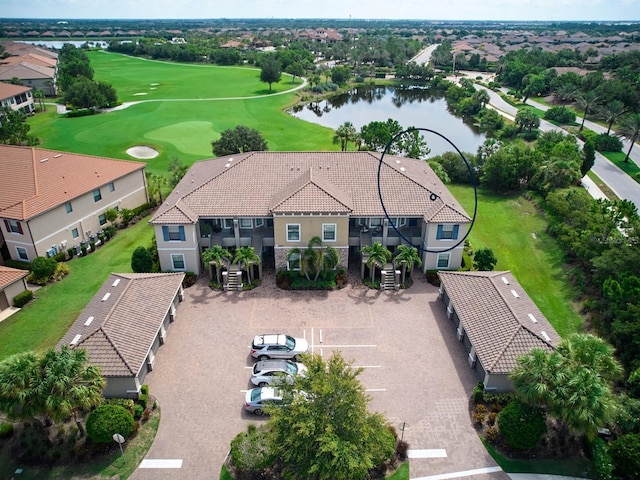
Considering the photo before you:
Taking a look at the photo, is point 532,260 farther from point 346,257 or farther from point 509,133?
point 509,133


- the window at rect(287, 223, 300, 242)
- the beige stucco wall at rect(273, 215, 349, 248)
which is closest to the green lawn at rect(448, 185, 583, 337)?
the beige stucco wall at rect(273, 215, 349, 248)

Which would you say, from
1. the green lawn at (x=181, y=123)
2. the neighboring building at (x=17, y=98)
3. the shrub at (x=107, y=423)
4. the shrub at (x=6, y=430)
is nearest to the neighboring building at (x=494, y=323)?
the shrub at (x=107, y=423)

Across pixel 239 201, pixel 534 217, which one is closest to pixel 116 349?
pixel 239 201

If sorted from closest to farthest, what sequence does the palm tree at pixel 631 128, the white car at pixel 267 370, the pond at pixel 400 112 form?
1. the white car at pixel 267 370
2. the palm tree at pixel 631 128
3. the pond at pixel 400 112

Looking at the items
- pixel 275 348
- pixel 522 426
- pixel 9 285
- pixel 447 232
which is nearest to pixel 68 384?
pixel 275 348

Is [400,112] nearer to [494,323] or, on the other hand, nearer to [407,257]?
[407,257]

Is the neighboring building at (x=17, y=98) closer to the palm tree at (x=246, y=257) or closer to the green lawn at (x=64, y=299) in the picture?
the green lawn at (x=64, y=299)

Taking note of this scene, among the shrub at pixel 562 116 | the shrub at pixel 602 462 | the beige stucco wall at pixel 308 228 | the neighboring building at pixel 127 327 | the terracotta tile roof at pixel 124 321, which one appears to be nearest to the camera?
the shrub at pixel 602 462

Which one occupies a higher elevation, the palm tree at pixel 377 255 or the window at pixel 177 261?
the palm tree at pixel 377 255
